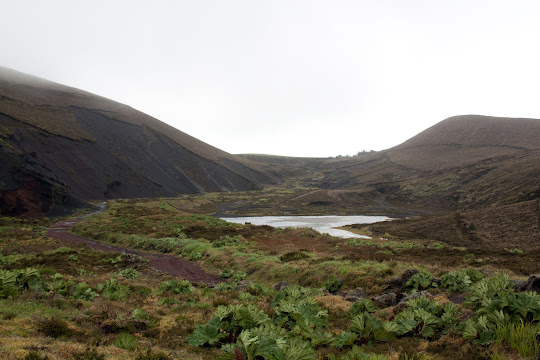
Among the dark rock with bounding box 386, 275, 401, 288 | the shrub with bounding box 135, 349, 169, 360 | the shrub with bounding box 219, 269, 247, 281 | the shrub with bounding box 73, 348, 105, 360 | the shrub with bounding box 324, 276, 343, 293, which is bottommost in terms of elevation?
the shrub with bounding box 219, 269, 247, 281

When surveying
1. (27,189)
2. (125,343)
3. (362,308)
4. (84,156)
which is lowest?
(362,308)

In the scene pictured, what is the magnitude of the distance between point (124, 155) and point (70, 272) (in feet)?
303

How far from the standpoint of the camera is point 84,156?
84.8m

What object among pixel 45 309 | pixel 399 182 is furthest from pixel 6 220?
pixel 399 182

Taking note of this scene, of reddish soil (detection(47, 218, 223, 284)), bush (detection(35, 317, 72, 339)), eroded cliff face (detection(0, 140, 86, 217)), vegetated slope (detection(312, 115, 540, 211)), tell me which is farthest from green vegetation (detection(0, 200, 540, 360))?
vegetated slope (detection(312, 115, 540, 211))

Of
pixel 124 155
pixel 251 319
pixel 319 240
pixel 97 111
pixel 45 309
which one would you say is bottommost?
pixel 319 240

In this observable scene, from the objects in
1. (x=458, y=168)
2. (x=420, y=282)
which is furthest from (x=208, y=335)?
(x=458, y=168)

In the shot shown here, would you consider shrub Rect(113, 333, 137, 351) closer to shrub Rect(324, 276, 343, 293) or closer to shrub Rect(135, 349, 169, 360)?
shrub Rect(135, 349, 169, 360)

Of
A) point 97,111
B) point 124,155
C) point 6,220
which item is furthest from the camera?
point 97,111

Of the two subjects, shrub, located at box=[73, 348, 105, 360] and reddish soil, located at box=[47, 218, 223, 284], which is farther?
reddish soil, located at box=[47, 218, 223, 284]

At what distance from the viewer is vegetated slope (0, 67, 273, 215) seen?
178ft

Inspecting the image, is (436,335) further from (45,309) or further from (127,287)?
(127,287)

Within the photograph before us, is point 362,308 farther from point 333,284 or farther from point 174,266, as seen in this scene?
point 174,266

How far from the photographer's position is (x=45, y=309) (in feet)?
29.9
